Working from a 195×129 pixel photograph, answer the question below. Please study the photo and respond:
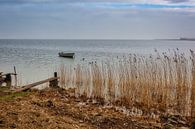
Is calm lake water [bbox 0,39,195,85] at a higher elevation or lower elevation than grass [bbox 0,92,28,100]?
lower

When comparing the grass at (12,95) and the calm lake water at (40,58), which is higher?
the grass at (12,95)

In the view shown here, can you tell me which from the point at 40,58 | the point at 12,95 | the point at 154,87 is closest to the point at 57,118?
the point at 12,95

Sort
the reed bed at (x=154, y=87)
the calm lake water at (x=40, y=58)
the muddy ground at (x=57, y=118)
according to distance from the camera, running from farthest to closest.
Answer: the calm lake water at (x=40, y=58), the reed bed at (x=154, y=87), the muddy ground at (x=57, y=118)

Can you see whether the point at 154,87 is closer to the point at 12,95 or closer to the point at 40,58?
the point at 12,95

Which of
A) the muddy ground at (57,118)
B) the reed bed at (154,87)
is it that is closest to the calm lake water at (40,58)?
the reed bed at (154,87)

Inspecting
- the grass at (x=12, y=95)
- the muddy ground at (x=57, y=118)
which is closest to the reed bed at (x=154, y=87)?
the muddy ground at (x=57, y=118)

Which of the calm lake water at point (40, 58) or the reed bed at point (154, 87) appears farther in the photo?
the calm lake water at point (40, 58)

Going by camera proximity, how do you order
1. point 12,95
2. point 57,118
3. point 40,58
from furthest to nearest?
point 40,58 < point 12,95 < point 57,118

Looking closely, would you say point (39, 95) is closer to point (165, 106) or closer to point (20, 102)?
point (20, 102)

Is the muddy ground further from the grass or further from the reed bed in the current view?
the reed bed

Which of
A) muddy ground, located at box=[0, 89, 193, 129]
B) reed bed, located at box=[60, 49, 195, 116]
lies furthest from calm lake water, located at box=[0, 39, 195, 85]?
muddy ground, located at box=[0, 89, 193, 129]

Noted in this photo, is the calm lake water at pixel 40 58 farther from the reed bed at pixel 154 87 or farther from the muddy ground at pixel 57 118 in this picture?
the muddy ground at pixel 57 118

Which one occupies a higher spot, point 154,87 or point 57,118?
point 154,87

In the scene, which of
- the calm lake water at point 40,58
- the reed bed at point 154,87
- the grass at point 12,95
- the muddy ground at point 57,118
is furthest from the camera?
the calm lake water at point 40,58
